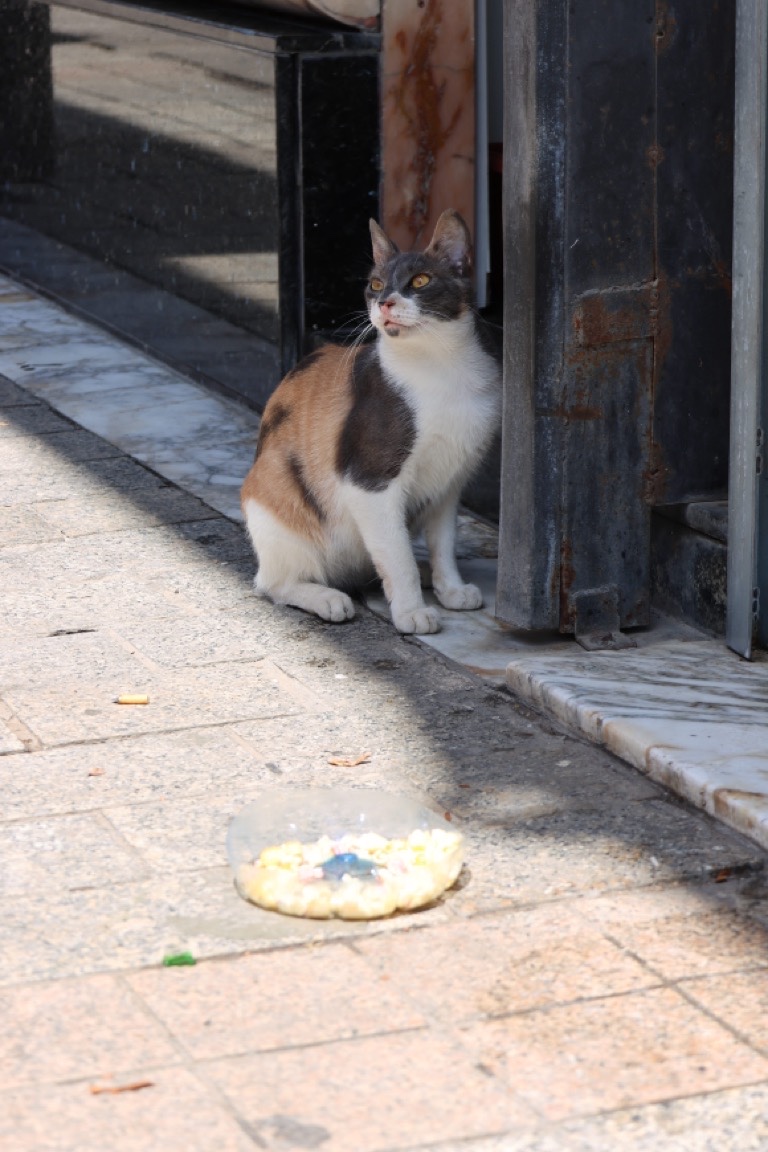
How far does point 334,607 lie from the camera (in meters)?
5.59

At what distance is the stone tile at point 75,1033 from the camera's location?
3137mm

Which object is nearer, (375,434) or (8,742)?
(8,742)

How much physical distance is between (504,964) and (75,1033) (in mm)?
847

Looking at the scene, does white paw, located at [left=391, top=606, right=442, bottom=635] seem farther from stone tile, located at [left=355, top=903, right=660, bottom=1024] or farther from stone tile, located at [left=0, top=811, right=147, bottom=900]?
stone tile, located at [left=355, top=903, right=660, bottom=1024]

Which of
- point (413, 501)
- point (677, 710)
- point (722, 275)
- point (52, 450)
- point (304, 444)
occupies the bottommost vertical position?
point (677, 710)

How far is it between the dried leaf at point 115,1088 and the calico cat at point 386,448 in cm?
252

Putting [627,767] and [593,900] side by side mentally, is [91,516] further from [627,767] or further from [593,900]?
[593,900]

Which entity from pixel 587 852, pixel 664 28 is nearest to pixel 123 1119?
pixel 587 852

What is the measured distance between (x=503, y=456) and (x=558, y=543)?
32 cm

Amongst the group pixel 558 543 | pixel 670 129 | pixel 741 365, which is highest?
pixel 670 129

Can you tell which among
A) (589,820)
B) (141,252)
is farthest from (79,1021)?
(141,252)

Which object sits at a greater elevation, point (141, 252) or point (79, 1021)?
point (141, 252)

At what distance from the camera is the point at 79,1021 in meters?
3.29

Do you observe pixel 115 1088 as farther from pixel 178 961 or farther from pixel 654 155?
pixel 654 155
